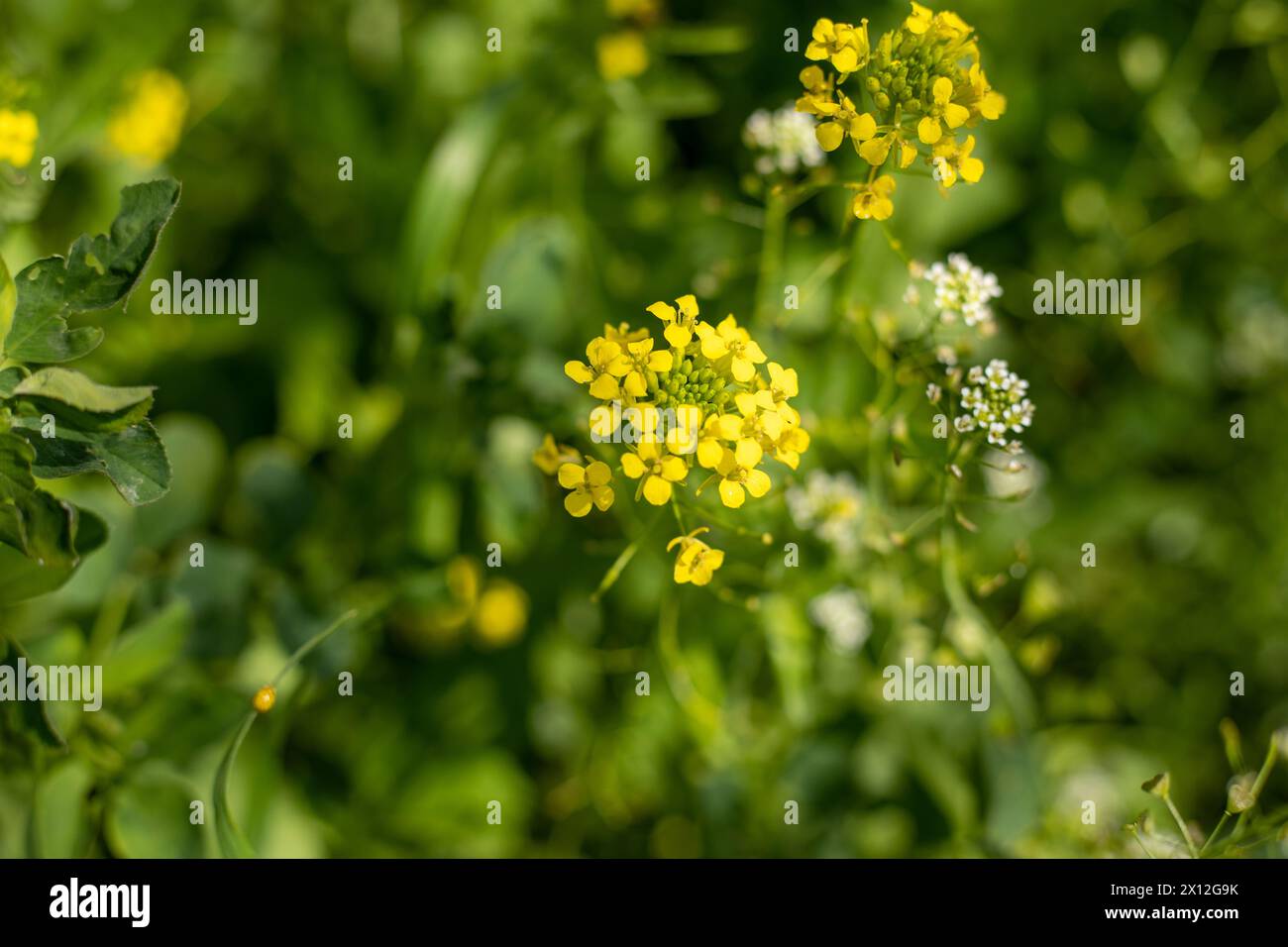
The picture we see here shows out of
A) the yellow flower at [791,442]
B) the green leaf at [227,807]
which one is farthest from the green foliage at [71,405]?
the yellow flower at [791,442]

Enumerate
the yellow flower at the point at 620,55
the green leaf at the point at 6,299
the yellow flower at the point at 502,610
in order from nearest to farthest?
the green leaf at the point at 6,299 < the yellow flower at the point at 620,55 < the yellow flower at the point at 502,610

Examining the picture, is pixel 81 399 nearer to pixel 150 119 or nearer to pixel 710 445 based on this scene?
pixel 710 445

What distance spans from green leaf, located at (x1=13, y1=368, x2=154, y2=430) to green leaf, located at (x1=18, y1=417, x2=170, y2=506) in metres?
0.02

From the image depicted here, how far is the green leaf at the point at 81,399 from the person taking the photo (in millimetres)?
1155

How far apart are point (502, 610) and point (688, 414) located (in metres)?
1.06

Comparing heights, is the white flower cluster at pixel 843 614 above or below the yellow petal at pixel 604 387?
below

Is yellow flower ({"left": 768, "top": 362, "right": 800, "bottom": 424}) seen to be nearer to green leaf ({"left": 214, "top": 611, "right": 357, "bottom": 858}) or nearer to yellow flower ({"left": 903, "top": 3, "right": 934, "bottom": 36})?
yellow flower ({"left": 903, "top": 3, "right": 934, "bottom": 36})

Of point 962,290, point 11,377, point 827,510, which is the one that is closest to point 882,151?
point 962,290

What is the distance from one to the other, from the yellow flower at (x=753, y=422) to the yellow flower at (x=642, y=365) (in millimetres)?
94

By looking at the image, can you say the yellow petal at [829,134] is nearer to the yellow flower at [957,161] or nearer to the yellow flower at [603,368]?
the yellow flower at [957,161]

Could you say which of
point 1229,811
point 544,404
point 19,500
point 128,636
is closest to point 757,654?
point 544,404

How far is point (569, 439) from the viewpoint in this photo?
1.64m

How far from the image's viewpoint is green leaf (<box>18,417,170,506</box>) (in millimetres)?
1197

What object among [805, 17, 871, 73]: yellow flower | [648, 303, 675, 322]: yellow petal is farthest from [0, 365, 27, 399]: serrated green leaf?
[805, 17, 871, 73]: yellow flower
